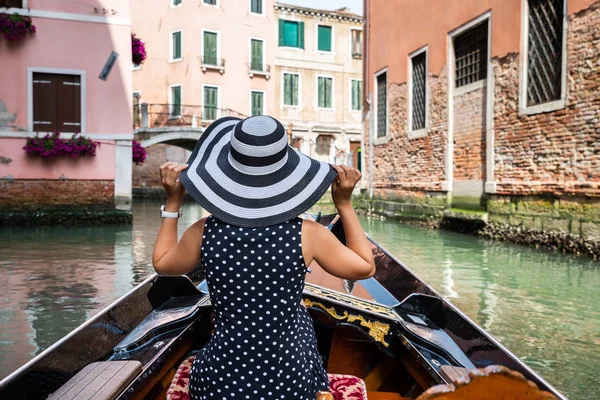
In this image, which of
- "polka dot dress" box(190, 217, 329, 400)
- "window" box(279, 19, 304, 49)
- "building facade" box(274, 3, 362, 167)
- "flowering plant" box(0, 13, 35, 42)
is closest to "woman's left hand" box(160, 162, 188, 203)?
"polka dot dress" box(190, 217, 329, 400)

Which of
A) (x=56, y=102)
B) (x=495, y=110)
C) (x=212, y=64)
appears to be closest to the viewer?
(x=495, y=110)

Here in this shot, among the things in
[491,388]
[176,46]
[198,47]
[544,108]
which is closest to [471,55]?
[544,108]

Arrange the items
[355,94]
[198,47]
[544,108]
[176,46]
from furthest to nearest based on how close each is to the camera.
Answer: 1. [355,94]
2. [176,46]
3. [198,47]
4. [544,108]

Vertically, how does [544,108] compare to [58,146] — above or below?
above

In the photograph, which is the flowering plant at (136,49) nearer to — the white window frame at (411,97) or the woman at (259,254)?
the white window frame at (411,97)

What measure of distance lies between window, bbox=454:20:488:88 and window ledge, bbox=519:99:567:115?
4.96 feet

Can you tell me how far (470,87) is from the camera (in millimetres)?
9844

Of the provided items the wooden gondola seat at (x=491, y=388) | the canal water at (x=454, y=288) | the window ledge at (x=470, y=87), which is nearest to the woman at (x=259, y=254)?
the wooden gondola seat at (x=491, y=388)

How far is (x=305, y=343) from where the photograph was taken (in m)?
1.50

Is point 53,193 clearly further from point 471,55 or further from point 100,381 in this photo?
point 100,381

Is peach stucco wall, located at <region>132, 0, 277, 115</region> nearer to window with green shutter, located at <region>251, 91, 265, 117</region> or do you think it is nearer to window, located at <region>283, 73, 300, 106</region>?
window with green shutter, located at <region>251, 91, 265, 117</region>

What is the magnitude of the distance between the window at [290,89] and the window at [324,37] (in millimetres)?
1722

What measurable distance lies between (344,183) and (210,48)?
22174mm

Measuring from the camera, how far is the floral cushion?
5.60 feet
